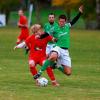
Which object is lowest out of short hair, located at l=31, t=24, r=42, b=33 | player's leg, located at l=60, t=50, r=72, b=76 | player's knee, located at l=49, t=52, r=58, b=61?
player's leg, located at l=60, t=50, r=72, b=76

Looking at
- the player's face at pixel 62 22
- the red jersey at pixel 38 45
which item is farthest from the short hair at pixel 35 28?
the player's face at pixel 62 22

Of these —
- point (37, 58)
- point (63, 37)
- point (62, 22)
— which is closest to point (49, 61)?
point (37, 58)

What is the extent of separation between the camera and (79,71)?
23875 mm

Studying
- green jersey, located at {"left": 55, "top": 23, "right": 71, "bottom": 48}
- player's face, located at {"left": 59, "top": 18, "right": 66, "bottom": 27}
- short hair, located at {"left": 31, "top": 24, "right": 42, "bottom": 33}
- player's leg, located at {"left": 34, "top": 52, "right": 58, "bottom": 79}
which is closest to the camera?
player's leg, located at {"left": 34, "top": 52, "right": 58, "bottom": 79}

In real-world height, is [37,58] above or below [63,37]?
below

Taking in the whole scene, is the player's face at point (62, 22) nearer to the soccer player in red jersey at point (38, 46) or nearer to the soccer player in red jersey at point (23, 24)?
the soccer player in red jersey at point (38, 46)

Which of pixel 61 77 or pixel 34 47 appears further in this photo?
pixel 61 77

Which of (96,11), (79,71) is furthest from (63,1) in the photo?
(79,71)

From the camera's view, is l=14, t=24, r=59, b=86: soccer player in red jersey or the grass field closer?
the grass field

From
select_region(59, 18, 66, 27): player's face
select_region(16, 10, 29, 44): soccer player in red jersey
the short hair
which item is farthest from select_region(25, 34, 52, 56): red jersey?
select_region(16, 10, 29, 44): soccer player in red jersey

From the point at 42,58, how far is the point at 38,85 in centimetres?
80

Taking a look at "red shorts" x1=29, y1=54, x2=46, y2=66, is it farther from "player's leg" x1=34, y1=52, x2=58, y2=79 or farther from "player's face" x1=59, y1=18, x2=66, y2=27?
"player's face" x1=59, y1=18, x2=66, y2=27

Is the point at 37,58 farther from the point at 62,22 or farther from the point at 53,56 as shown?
the point at 62,22

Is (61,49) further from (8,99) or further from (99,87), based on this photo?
(8,99)
